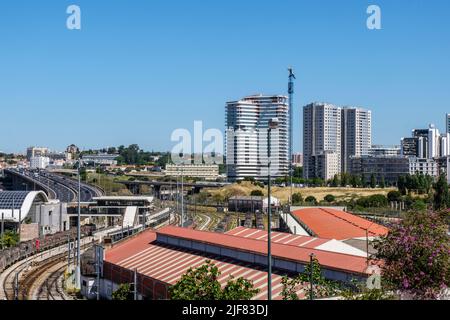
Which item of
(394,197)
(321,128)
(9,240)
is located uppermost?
(321,128)

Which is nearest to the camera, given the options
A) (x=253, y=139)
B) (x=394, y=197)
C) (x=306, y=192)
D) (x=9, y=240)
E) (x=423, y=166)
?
(x=9, y=240)

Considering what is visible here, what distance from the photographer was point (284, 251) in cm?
1950

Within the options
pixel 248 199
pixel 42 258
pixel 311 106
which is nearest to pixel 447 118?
pixel 311 106

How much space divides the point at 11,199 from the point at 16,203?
0.67 m

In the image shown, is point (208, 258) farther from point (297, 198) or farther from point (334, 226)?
point (297, 198)

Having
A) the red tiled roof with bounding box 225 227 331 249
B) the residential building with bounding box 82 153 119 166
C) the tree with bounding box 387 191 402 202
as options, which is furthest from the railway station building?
the residential building with bounding box 82 153 119 166

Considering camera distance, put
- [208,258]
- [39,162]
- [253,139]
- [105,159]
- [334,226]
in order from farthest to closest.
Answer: [39,162], [105,159], [253,139], [334,226], [208,258]

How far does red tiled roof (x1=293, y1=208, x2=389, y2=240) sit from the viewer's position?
33.5 metres

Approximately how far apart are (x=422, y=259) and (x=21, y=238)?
118 ft

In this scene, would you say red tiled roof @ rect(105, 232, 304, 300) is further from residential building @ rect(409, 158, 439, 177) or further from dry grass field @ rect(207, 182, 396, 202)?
residential building @ rect(409, 158, 439, 177)

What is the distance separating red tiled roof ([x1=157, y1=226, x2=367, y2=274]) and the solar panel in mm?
20931

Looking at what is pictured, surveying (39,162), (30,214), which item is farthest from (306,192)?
(39,162)

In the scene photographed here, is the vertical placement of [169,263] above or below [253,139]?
below

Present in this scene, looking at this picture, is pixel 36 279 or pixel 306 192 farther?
pixel 306 192
